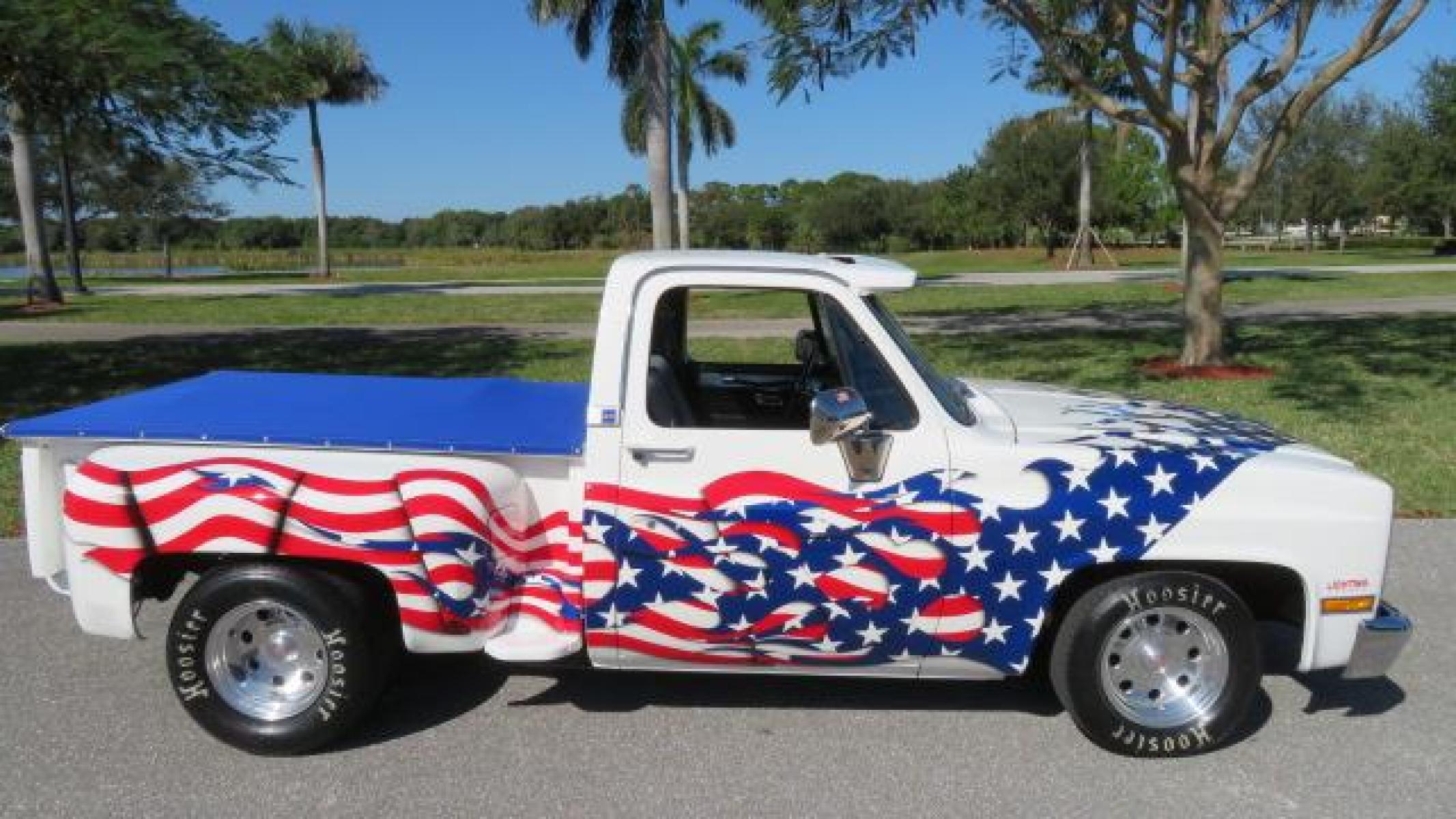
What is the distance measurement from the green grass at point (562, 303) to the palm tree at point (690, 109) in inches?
388

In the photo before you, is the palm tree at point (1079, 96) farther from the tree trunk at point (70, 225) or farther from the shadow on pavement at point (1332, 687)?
the tree trunk at point (70, 225)

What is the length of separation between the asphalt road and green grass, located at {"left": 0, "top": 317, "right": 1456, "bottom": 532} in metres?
3.37

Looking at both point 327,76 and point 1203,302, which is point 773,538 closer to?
point 1203,302

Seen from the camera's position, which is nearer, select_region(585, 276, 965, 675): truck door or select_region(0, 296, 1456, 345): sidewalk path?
select_region(585, 276, 965, 675): truck door

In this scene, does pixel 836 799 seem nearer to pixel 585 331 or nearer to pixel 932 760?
pixel 932 760

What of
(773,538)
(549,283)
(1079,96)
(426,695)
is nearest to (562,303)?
(549,283)

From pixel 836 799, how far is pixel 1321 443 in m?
7.09

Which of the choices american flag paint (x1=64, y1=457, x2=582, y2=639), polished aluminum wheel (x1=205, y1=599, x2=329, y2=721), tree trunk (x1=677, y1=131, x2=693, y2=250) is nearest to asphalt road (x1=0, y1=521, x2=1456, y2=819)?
polished aluminum wheel (x1=205, y1=599, x2=329, y2=721)

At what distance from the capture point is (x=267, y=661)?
3986 millimetres

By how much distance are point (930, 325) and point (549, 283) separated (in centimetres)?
1829

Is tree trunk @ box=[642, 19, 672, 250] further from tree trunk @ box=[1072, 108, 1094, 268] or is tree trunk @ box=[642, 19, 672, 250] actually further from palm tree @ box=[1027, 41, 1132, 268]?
tree trunk @ box=[1072, 108, 1094, 268]

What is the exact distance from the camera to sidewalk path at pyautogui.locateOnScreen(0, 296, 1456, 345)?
17.9 meters

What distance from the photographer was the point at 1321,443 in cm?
901

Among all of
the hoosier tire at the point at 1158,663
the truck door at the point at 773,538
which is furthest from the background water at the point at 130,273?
the hoosier tire at the point at 1158,663
